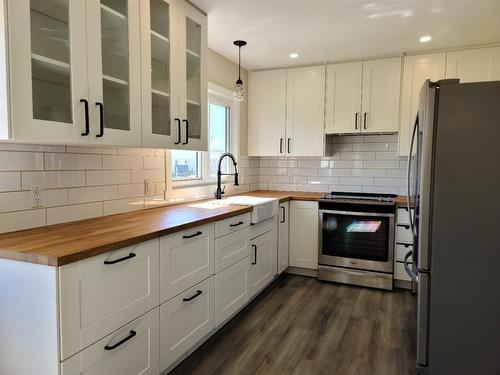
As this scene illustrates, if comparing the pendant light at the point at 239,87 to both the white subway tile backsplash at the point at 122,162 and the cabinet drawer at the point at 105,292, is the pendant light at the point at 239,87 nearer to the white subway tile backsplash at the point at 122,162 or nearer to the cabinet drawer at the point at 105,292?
the white subway tile backsplash at the point at 122,162

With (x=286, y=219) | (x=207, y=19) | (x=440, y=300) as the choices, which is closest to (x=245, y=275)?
(x=286, y=219)

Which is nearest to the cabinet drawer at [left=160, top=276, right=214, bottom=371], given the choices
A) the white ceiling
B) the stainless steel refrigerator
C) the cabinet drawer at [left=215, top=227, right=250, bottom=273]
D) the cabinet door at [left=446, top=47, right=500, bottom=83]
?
the cabinet drawer at [left=215, top=227, right=250, bottom=273]

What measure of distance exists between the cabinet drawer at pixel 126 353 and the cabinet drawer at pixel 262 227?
3.96ft

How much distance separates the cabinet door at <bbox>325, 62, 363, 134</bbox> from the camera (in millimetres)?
3656

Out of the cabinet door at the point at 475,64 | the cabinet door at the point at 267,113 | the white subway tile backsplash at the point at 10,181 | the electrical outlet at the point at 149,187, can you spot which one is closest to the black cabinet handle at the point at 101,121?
the white subway tile backsplash at the point at 10,181

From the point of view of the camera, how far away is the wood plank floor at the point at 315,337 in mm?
2139

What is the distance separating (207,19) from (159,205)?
4.70ft

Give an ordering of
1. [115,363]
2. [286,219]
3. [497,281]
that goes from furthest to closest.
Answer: [286,219]
[497,281]
[115,363]

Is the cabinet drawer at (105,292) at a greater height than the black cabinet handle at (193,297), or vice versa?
the cabinet drawer at (105,292)

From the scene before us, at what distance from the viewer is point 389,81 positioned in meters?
3.53

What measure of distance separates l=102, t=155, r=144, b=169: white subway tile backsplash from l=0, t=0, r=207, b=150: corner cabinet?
0.36 m

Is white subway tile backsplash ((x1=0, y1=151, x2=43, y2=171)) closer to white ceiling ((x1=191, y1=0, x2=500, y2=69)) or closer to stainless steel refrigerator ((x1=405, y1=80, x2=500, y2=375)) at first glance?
white ceiling ((x1=191, y1=0, x2=500, y2=69))

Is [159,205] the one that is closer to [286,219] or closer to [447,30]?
[286,219]

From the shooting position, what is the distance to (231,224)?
249cm
